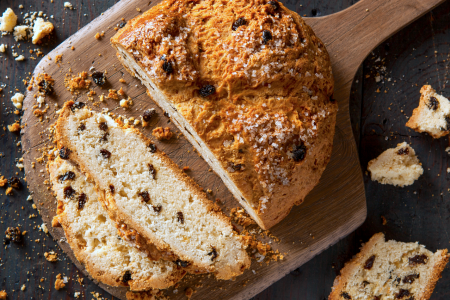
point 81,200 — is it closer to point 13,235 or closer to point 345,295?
point 13,235

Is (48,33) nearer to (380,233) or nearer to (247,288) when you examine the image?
(247,288)

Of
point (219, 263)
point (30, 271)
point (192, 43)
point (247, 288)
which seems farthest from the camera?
point (30, 271)

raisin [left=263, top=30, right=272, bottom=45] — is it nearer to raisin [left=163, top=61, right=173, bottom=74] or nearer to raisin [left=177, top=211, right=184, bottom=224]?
raisin [left=163, top=61, right=173, bottom=74]

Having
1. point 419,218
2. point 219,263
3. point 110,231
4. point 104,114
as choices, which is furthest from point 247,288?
point 104,114

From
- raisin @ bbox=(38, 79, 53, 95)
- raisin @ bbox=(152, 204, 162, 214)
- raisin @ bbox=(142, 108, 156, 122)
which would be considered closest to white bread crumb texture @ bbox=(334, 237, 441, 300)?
raisin @ bbox=(152, 204, 162, 214)

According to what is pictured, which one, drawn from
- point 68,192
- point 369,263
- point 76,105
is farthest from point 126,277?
point 369,263

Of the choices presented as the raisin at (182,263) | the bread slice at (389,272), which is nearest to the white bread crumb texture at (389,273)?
the bread slice at (389,272)
